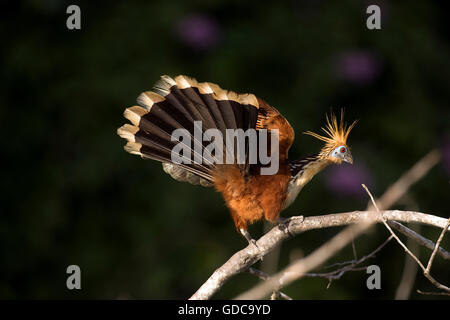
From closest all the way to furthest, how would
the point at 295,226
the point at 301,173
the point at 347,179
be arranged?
the point at 295,226 → the point at 301,173 → the point at 347,179

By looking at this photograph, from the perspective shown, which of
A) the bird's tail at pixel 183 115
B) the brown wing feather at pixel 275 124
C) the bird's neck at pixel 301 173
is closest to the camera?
the bird's tail at pixel 183 115

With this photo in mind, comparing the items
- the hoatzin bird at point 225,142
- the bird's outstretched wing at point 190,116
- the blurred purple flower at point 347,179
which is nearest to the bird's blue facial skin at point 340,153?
the hoatzin bird at point 225,142

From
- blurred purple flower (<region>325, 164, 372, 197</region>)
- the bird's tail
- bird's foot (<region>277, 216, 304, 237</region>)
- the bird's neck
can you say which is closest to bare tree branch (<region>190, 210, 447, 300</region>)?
bird's foot (<region>277, 216, 304, 237</region>)

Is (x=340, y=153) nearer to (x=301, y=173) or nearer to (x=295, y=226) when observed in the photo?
(x=301, y=173)

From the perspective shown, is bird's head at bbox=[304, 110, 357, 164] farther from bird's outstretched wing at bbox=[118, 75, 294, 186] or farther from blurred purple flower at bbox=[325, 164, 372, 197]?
blurred purple flower at bbox=[325, 164, 372, 197]

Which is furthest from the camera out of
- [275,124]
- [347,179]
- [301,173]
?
[347,179]

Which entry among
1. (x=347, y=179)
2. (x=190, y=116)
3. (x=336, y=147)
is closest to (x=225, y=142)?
(x=190, y=116)

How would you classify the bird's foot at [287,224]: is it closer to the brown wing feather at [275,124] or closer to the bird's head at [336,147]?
the brown wing feather at [275,124]
